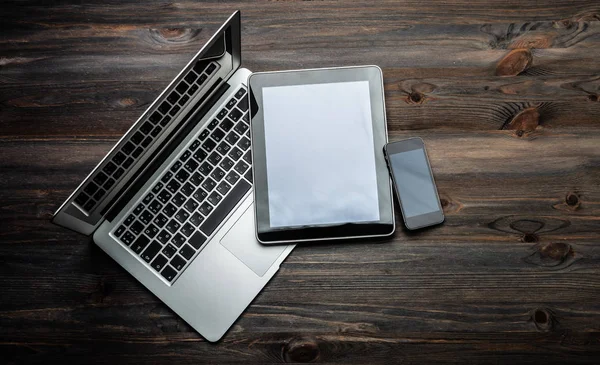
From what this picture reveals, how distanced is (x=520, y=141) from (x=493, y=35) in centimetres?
20

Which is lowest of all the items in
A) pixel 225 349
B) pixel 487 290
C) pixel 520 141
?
pixel 225 349

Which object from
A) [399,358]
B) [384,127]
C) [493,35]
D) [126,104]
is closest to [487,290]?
[399,358]

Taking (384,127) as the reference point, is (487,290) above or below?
below

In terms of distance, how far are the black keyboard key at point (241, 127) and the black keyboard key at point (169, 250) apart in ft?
0.75

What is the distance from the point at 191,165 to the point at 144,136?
0.32 ft

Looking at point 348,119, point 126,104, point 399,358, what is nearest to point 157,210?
point 126,104

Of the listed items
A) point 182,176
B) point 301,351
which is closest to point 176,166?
point 182,176

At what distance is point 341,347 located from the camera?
964 millimetres

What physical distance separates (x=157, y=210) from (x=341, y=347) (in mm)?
394

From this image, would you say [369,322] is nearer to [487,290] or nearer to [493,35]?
[487,290]

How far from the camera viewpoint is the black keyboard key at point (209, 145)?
0.99m

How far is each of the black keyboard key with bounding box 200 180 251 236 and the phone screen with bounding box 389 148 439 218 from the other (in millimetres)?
261

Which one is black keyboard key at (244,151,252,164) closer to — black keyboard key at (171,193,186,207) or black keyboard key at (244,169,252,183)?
black keyboard key at (244,169,252,183)

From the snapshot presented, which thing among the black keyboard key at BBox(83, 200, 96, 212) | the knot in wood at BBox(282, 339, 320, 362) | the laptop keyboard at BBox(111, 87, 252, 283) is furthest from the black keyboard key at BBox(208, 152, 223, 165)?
the knot in wood at BBox(282, 339, 320, 362)
